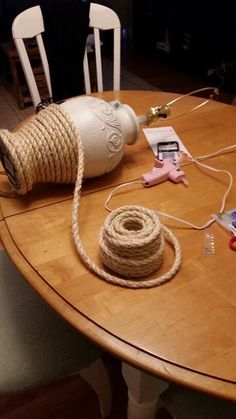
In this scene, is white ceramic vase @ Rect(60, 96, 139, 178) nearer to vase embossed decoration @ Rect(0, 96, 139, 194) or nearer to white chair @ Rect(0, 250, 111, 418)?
vase embossed decoration @ Rect(0, 96, 139, 194)

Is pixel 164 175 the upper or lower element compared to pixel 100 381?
upper

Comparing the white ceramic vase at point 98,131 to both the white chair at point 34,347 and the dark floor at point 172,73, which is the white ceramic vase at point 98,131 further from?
the dark floor at point 172,73

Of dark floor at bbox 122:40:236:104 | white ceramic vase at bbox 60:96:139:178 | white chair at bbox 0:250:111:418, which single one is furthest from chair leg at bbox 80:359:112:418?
dark floor at bbox 122:40:236:104

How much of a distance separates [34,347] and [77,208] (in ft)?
1.06

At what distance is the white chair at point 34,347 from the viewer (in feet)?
2.63

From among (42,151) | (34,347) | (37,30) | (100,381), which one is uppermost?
(37,30)

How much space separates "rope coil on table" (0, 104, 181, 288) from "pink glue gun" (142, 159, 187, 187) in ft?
0.46

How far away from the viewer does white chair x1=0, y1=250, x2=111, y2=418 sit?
800 mm

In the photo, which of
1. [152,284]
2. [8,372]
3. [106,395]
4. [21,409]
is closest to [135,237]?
[152,284]

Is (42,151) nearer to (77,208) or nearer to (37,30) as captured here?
(77,208)

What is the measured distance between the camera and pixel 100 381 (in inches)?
40.4

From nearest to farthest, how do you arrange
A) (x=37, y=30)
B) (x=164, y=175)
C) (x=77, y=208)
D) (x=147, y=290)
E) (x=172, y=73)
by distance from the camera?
(x=147, y=290) < (x=77, y=208) < (x=164, y=175) < (x=37, y=30) < (x=172, y=73)

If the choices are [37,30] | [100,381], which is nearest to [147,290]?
[100,381]

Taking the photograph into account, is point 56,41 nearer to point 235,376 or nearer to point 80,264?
point 80,264
